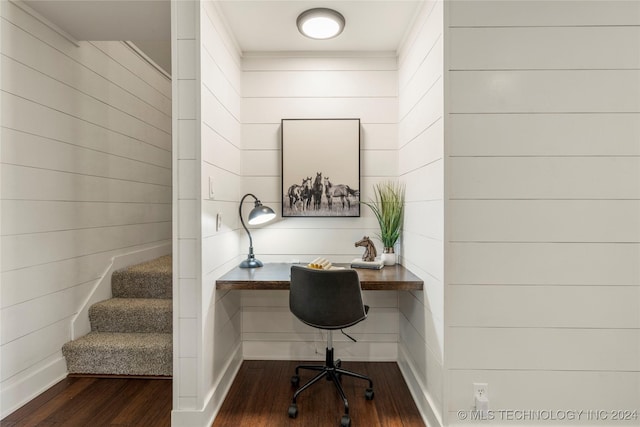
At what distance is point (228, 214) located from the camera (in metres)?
2.12

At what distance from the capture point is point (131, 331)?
2289 millimetres

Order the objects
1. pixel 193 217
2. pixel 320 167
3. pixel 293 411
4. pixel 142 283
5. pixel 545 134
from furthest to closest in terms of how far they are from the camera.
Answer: pixel 142 283
pixel 320 167
pixel 293 411
pixel 193 217
pixel 545 134

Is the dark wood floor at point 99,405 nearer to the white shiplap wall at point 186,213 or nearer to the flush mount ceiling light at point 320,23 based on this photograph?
the white shiplap wall at point 186,213

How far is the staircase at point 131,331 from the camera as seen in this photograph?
6.89ft

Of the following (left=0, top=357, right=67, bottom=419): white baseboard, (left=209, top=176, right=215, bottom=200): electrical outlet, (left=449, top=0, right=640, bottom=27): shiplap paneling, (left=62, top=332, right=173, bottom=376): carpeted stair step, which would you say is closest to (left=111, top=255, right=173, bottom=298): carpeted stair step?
(left=62, top=332, right=173, bottom=376): carpeted stair step

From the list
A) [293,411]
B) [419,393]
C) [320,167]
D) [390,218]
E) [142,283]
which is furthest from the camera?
[142,283]

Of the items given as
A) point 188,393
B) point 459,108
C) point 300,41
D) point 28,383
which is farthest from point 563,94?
point 28,383

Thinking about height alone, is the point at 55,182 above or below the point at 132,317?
above

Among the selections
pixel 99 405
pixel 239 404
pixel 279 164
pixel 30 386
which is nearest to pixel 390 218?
pixel 279 164

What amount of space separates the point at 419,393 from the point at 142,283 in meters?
2.22

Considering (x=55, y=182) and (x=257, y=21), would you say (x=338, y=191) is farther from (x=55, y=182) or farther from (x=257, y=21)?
(x=55, y=182)

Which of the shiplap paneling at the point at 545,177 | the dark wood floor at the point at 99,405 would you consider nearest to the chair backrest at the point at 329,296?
the shiplap paneling at the point at 545,177

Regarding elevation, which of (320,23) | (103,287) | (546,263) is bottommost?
(103,287)

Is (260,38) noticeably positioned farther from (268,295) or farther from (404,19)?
(268,295)
